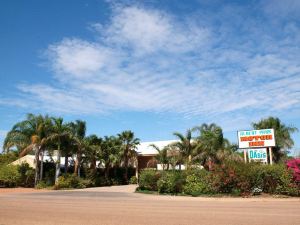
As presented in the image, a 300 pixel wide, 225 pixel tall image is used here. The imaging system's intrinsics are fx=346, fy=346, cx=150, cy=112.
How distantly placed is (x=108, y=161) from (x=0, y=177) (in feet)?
39.3

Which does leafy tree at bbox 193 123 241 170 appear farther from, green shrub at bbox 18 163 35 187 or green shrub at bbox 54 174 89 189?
green shrub at bbox 18 163 35 187

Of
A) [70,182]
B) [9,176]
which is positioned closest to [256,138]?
[70,182]

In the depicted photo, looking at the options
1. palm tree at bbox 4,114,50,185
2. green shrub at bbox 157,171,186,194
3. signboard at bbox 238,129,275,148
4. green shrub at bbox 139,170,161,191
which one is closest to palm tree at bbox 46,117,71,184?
palm tree at bbox 4,114,50,185

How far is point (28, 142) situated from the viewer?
3603 cm

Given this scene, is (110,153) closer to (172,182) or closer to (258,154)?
(172,182)

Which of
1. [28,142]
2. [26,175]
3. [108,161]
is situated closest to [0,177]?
[26,175]

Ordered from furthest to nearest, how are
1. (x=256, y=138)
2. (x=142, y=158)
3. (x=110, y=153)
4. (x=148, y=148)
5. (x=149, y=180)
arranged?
1. (x=142, y=158)
2. (x=148, y=148)
3. (x=110, y=153)
4. (x=256, y=138)
5. (x=149, y=180)

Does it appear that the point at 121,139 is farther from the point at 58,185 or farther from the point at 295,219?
the point at 295,219

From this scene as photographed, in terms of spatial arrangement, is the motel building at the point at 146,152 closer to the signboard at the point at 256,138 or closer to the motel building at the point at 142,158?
the motel building at the point at 142,158

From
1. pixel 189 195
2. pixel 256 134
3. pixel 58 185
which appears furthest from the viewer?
pixel 58 185

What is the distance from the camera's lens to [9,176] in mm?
36812

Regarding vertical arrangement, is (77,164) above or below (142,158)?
below

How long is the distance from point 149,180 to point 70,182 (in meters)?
10.5

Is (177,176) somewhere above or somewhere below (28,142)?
below
